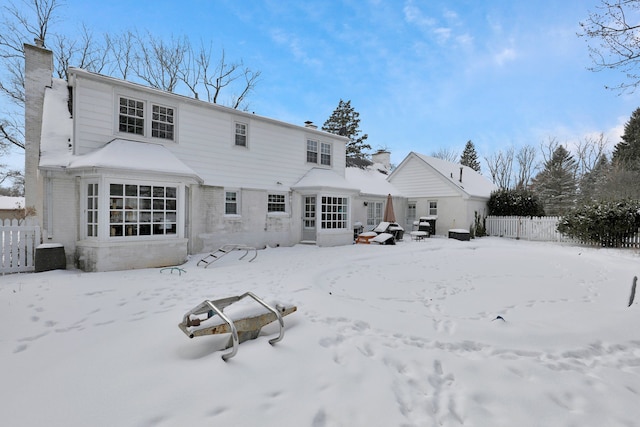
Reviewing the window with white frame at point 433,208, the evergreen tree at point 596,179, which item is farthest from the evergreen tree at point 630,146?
the window with white frame at point 433,208

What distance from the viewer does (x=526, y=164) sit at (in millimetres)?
37906

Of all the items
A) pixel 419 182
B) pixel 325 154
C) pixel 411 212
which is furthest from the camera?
pixel 411 212

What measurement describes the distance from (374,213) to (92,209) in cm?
1452

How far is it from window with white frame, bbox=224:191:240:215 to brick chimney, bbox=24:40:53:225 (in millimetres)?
5991

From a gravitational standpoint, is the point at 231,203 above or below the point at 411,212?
above

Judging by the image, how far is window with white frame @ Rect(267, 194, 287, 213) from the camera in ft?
42.0

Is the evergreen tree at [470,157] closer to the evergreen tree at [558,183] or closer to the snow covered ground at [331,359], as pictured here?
the evergreen tree at [558,183]

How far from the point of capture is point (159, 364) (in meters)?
3.08

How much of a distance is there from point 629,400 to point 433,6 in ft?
37.7

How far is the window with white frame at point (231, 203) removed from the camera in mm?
11592

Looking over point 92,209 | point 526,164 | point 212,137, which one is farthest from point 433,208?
point 526,164

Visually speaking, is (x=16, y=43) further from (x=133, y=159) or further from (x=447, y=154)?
(x=447, y=154)

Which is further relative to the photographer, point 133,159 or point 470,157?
point 470,157

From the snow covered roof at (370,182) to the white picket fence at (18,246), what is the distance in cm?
1398
